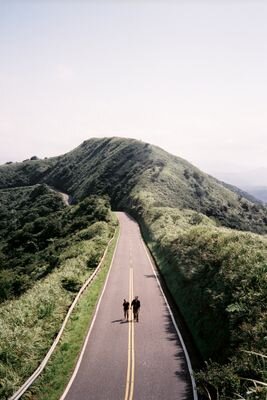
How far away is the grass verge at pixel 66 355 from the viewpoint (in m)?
15.2

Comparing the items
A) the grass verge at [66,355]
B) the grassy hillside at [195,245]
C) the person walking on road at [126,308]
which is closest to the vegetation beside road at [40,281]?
the grassy hillside at [195,245]

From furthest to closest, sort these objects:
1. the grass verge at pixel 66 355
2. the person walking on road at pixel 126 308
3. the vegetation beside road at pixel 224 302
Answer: the person walking on road at pixel 126 308 → the grass verge at pixel 66 355 → the vegetation beside road at pixel 224 302

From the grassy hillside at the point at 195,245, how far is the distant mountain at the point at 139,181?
50 cm

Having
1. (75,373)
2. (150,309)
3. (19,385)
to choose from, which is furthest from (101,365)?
(150,309)

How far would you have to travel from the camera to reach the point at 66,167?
16225 centimetres

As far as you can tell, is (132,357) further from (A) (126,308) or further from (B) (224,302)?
(B) (224,302)

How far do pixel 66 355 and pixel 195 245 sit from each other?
16.0 m

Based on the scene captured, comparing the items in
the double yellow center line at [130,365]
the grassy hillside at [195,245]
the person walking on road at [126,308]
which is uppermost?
the grassy hillside at [195,245]

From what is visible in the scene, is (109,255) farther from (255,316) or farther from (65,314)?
(255,316)

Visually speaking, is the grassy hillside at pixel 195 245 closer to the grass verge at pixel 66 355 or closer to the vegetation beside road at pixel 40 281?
the vegetation beside road at pixel 40 281

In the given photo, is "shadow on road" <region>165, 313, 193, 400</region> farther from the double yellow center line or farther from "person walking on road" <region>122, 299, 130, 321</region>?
"person walking on road" <region>122, 299, 130, 321</region>

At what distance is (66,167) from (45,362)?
148981 mm

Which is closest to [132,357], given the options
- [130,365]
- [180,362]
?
[130,365]

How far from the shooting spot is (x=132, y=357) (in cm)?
1809
